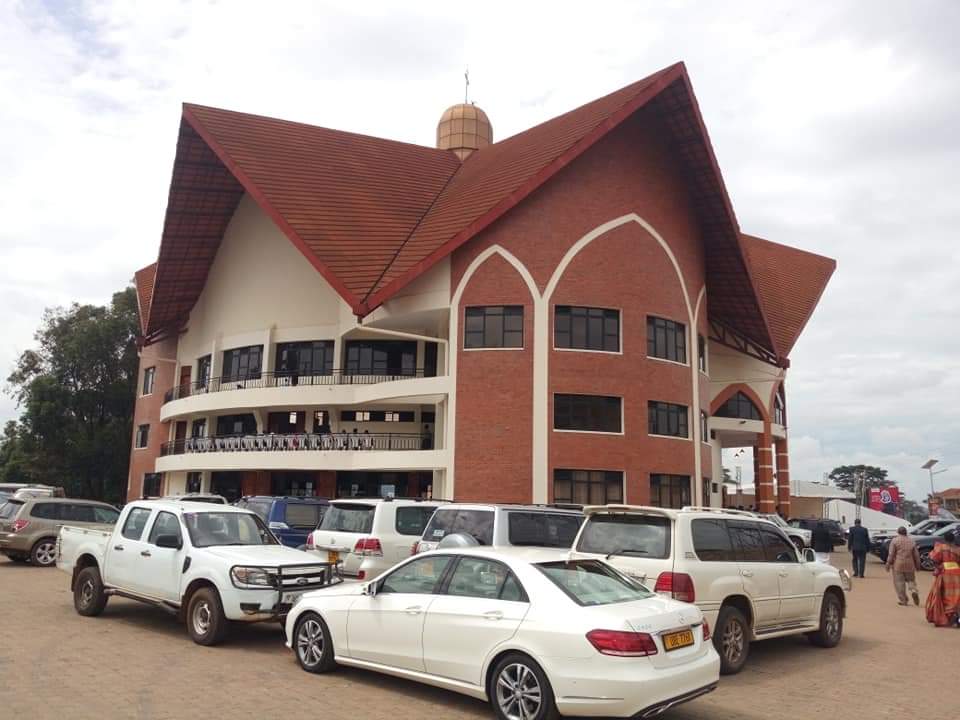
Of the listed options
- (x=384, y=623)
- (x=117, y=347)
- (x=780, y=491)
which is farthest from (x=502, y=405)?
(x=117, y=347)

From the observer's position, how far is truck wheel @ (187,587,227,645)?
9.63 m

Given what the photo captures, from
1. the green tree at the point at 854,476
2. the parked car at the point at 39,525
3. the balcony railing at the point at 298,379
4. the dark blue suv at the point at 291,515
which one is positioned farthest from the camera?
the green tree at the point at 854,476

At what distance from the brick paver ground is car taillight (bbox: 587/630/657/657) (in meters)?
1.53

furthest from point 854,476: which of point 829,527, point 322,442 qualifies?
point 322,442

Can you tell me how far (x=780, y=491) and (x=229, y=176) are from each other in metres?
32.3

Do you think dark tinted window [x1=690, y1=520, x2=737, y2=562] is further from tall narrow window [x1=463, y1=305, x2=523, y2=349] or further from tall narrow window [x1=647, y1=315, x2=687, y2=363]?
tall narrow window [x1=647, y1=315, x2=687, y2=363]

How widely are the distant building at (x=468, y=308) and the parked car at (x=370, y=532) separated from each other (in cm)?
1276

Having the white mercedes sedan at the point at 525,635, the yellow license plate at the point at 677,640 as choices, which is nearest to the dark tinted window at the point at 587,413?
the white mercedes sedan at the point at 525,635

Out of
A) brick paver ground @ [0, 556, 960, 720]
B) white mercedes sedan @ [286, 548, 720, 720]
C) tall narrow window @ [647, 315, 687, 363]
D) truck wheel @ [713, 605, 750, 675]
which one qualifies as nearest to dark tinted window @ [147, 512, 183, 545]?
brick paver ground @ [0, 556, 960, 720]

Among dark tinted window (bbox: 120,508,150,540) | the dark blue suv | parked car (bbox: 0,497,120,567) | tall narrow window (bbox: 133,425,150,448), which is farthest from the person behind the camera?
tall narrow window (bbox: 133,425,150,448)

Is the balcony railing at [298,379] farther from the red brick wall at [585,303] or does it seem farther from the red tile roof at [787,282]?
the red tile roof at [787,282]

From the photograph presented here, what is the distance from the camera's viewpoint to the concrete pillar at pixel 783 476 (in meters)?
44.2

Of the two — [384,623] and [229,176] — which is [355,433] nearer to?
[229,176]

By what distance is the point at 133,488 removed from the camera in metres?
45.3
